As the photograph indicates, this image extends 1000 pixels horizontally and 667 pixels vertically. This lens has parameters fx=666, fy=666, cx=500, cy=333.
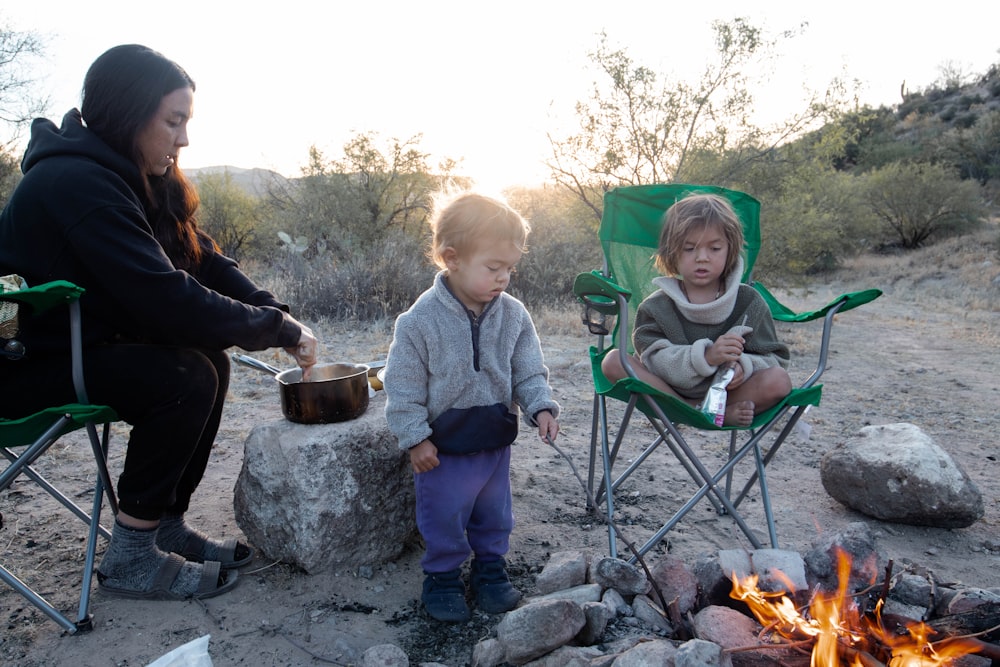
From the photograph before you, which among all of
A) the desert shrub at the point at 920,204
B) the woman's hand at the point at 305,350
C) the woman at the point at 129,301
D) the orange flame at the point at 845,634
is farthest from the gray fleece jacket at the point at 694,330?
the desert shrub at the point at 920,204

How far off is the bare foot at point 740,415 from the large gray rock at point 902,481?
2.73ft

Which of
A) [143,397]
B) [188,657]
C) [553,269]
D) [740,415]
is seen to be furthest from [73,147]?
[553,269]

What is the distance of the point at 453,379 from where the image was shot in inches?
78.4

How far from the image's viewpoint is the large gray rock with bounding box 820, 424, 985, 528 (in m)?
2.54

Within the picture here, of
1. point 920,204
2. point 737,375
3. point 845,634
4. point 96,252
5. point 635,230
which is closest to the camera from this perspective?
point 845,634

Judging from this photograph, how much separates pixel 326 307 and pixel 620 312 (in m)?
5.18

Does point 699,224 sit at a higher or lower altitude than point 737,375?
higher

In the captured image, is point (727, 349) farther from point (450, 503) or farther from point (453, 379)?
point (450, 503)

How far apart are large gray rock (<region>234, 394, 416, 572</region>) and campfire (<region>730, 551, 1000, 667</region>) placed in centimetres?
114

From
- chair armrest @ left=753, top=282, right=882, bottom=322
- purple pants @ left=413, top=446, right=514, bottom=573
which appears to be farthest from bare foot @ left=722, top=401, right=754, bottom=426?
purple pants @ left=413, top=446, right=514, bottom=573

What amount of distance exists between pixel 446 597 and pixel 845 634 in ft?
3.46

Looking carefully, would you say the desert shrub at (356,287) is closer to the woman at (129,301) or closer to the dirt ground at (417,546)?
the dirt ground at (417,546)

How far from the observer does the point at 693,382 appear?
241 cm

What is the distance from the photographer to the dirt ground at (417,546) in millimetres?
1876
